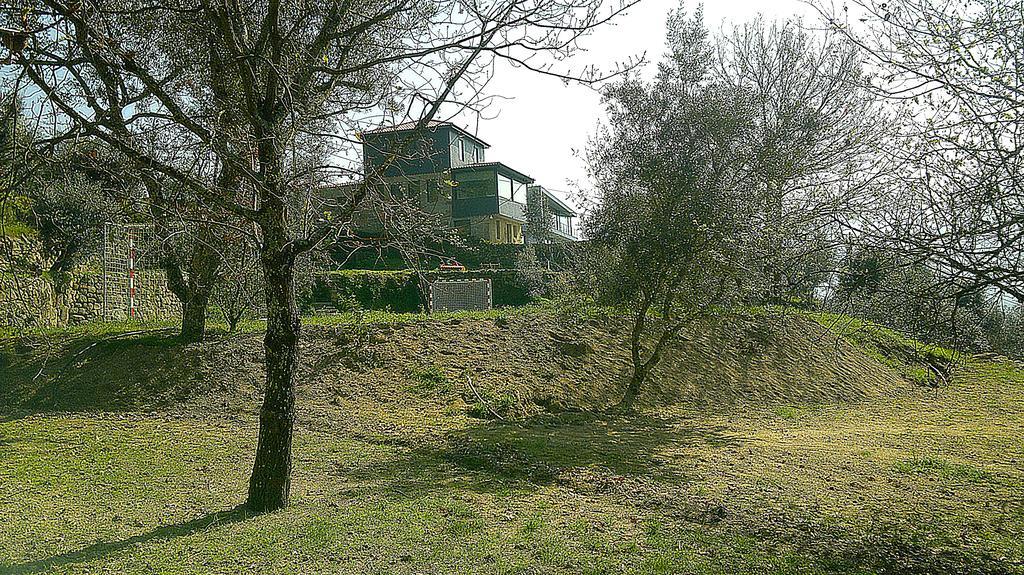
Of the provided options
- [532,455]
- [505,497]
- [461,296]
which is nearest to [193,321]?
[461,296]

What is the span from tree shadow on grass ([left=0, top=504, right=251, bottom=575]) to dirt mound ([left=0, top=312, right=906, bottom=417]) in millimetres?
4868

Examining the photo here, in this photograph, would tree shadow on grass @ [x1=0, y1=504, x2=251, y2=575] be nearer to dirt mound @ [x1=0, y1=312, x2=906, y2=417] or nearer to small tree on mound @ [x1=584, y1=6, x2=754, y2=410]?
dirt mound @ [x1=0, y1=312, x2=906, y2=417]

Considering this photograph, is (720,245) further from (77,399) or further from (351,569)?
(77,399)

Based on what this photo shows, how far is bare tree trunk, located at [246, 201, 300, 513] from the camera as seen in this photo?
570 cm

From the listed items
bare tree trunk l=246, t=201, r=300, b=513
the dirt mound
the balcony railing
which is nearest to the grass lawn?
bare tree trunk l=246, t=201, r=300, b=513

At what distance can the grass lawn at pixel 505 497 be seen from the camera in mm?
4773

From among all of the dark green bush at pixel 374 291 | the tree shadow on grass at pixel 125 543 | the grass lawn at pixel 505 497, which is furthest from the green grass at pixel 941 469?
the dark green bush at pixel 374 291

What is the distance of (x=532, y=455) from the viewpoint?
805 cm

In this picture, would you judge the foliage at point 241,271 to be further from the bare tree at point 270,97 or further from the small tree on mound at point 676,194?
the small tree on mound at point 676,194

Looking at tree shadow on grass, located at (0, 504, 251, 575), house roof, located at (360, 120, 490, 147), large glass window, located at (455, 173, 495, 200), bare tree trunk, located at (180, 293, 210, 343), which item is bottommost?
tree shadow on grass, located at (0, 504, 251, 575)

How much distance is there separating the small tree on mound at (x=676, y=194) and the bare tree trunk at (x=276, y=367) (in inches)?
251

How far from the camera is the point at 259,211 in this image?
220 inches

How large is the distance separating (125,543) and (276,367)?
1610 millimetres

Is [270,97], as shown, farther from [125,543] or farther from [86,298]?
[86,298]
